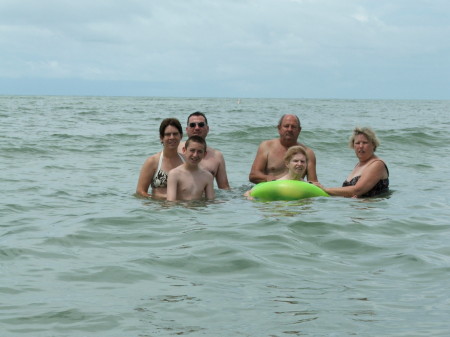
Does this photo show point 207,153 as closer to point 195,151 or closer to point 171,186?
point 171,186

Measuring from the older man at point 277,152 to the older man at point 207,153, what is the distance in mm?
774

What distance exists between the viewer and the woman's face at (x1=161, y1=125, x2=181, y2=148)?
8133 millimetres

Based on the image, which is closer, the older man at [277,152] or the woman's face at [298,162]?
the woman's face at [298,162]

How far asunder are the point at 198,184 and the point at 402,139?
12659mm

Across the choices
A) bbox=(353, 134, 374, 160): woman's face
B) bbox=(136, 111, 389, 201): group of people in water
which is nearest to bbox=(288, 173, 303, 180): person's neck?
bbox=(136, 111, 389, 201): group of people in water

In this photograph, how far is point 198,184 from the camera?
26.6 ft

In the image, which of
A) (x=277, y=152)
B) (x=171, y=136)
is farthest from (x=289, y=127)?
(x=171, y=136)

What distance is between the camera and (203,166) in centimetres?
891

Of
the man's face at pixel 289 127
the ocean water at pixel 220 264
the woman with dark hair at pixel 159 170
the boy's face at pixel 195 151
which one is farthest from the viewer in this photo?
the man's face at pixel 289 127

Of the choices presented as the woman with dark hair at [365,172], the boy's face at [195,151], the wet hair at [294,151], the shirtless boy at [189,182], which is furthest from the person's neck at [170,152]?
the woman with dark hair at [365,172]

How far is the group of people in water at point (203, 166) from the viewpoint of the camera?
26.4ft

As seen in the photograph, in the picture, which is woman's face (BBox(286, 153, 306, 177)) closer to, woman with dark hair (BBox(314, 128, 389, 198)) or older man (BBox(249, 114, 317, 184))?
woman with dark hair (BBox(314, 128, 389, 198))

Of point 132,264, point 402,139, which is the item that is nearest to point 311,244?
point 132,264

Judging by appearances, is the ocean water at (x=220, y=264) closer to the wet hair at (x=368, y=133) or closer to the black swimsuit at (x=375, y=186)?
the black swimsuit at (x=375, y=186)
